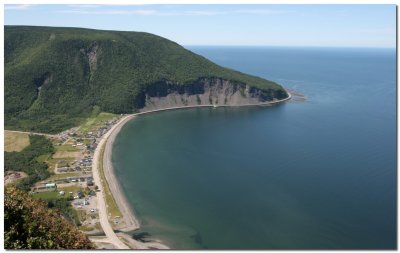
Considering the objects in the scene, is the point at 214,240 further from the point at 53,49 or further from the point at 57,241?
the point at 53,49

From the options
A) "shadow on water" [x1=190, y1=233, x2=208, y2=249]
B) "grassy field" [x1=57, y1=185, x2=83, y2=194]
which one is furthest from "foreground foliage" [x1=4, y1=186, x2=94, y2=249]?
"grassy field" [x1=57, y1=185, x2=83, y2=194]

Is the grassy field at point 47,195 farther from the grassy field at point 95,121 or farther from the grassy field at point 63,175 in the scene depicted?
the grassy field at point 95,121

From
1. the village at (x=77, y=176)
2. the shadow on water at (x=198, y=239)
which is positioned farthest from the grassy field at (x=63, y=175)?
the shadow on water at (x=198, y=239)

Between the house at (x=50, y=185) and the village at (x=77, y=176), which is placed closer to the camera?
the village at (x=77, y=176)

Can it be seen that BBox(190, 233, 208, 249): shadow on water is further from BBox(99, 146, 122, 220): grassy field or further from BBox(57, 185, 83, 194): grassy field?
BBox(57, 185, 83, 194): grassy field

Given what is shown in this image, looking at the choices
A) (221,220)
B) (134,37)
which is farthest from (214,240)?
(134,37)

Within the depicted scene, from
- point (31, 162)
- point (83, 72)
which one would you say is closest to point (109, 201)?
point (31, 162)

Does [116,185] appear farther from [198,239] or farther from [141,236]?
[198,239]
